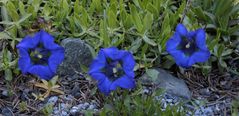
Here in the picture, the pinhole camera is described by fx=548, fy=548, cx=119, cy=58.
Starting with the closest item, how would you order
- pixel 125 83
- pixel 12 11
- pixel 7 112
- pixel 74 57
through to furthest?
1. pixel 125 83
2. pixel 7 112
3. pixel 74 57
4. pixel 12 11

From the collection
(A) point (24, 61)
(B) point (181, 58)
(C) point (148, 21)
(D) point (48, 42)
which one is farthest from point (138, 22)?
(A) point (24, 61)

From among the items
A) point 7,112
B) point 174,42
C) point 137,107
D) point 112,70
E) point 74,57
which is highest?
point 174,42

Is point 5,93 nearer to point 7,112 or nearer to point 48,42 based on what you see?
point 7,112

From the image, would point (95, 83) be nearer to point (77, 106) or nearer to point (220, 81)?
point (77, 106)

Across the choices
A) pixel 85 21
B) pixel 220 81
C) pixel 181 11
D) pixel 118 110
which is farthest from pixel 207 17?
pixel 118 110

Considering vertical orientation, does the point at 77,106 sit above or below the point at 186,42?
below

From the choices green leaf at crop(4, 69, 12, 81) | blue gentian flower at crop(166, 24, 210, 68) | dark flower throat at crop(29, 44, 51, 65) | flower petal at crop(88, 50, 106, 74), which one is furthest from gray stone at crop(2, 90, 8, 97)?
blue gentian flower at crop(166, 24, 210, 68)

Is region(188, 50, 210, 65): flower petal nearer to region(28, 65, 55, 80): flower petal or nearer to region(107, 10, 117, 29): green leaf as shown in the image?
region(28, 65, 55, 80): flower petal
